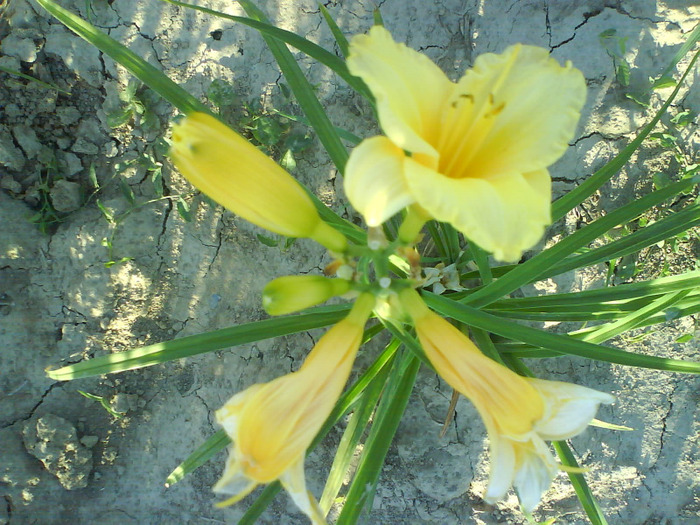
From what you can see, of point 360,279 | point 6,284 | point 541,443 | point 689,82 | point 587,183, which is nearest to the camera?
point 541,443

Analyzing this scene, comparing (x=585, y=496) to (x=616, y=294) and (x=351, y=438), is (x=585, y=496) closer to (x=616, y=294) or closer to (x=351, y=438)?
(x=616, y=294)

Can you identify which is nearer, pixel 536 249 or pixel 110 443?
pixel 536 249

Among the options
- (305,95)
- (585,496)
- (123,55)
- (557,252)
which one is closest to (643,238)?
(557,252)

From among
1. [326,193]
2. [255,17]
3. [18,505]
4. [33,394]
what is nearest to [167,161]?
[326,193]

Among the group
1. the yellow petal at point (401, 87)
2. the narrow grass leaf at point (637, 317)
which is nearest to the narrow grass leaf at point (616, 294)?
the narrow grass leaf at point (637, 317)

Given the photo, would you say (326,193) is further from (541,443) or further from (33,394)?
(33,394)

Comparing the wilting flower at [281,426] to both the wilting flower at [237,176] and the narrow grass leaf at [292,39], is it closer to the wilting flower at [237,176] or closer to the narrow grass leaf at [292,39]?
the wilting flower at [237,176]
